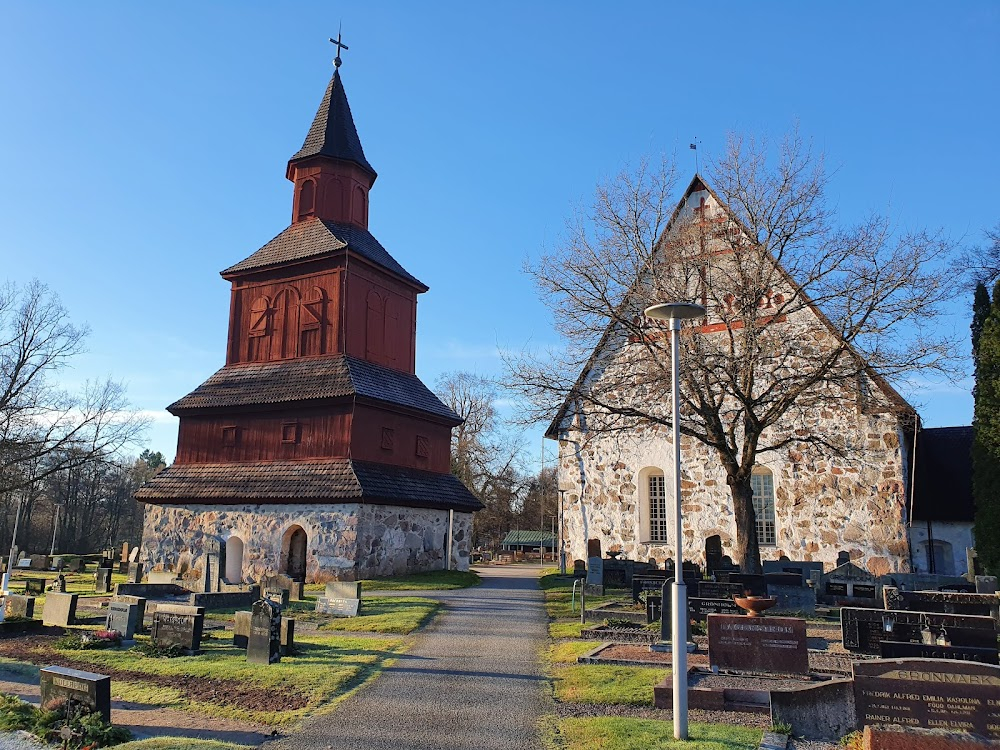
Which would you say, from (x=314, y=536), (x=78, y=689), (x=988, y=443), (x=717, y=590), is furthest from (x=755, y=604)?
(x=314, y=536)

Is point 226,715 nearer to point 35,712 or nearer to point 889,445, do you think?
point 35,712

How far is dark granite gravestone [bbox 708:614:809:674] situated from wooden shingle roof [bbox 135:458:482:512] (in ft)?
46.3

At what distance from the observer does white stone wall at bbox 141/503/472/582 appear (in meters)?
22.5

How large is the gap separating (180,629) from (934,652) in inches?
430

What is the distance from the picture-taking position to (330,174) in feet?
97.1

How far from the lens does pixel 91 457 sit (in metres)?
29.7

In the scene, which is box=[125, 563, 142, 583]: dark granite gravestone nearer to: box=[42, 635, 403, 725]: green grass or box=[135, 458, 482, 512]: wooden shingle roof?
box=[135, 458, 482, 512]: wooden shingle roof

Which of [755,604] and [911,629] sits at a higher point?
[755,604]

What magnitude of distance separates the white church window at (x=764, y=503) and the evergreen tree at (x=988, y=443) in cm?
697

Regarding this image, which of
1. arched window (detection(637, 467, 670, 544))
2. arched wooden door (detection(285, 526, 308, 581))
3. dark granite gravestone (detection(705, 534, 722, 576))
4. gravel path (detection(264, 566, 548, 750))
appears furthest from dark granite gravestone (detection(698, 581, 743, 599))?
arched wooden door (detection(285, 526, 308, 581))

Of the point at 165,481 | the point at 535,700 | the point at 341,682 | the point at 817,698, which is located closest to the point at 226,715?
the point at 341,682

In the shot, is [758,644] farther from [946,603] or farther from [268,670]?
[268,670]

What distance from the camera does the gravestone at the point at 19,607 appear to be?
1552 centimetres

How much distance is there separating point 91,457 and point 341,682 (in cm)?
2442
